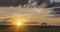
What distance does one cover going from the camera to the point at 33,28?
9.88 feet

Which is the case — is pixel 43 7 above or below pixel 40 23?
above

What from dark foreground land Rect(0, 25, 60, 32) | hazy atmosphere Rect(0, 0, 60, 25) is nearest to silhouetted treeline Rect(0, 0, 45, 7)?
hazy atmosphere Rect(0, 0, 60, 25)

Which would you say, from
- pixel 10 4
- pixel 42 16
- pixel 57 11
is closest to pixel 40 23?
pixel 42 16

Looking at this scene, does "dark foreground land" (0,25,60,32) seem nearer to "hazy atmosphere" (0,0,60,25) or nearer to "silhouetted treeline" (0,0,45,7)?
"hazy atmosphere" (0,0,60,25)

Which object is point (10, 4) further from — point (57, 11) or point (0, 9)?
point (57, 11)

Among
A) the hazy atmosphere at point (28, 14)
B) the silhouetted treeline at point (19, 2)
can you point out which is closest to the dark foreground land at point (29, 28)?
the hazy atmosphere at point (28, 14)

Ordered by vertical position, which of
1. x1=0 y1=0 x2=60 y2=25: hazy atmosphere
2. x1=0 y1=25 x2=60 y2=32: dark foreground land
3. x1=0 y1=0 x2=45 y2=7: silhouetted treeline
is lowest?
x1=0 y1=25 x2=60 y2=32: dark foreground land

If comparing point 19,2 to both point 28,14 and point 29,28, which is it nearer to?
point 28,14

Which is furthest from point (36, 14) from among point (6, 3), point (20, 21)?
point (6, 3)

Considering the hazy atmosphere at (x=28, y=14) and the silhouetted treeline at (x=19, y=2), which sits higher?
the silhouetted treeline at (x=19, y=2)

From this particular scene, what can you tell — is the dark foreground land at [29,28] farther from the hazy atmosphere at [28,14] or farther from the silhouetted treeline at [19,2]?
the silhouetted treeline at [19,2]

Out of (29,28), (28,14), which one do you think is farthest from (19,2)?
(29,28)

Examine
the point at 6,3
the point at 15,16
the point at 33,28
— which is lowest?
the point at 33,28

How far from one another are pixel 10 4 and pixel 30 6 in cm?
27
